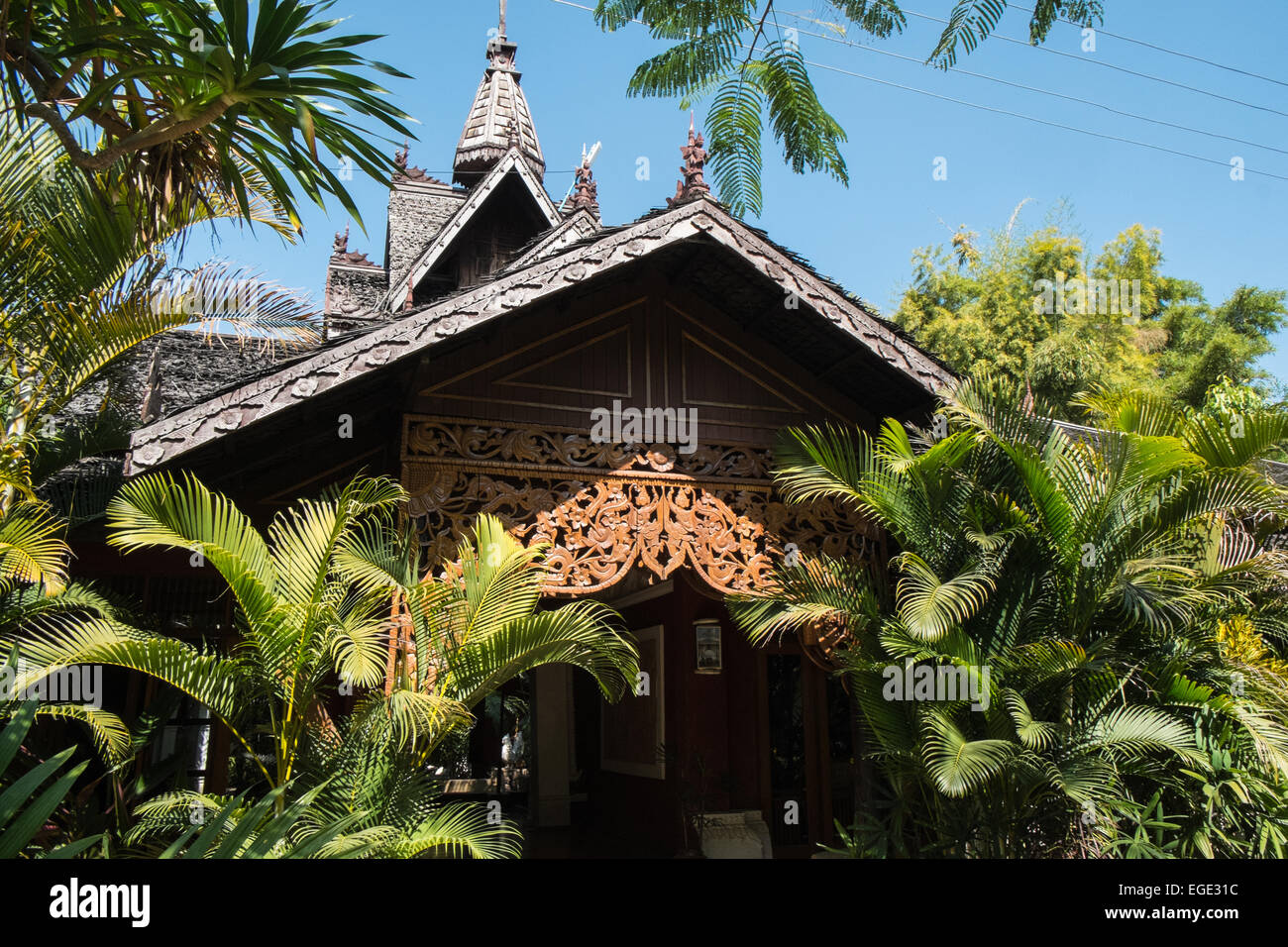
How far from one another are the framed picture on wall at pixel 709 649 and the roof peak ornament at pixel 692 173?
4.50 m

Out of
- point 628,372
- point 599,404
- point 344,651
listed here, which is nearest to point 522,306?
point 599,404

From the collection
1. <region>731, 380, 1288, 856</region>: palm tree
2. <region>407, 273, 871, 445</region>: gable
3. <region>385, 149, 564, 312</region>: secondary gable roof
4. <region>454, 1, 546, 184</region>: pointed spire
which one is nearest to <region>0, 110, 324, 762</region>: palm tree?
<region>407, 273, 871, 445</region>: gable

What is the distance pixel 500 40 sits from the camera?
1762cm

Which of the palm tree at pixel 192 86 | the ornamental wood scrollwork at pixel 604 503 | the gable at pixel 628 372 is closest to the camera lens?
the palm tree at pixel 192 86

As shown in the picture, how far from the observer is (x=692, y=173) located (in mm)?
6570

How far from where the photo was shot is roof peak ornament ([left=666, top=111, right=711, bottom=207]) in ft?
21.0

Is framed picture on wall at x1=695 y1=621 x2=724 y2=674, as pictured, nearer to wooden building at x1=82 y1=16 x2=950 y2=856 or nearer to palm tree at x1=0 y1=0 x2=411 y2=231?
wooden building at x1=82 y1=16 x2=950 y2=856

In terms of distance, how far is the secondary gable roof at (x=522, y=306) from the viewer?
5246 mm

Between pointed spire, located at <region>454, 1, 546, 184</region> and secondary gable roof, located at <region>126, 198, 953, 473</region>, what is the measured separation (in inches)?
398

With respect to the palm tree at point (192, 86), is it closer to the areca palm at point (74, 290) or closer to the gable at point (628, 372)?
the areca palm at point (74, 290)

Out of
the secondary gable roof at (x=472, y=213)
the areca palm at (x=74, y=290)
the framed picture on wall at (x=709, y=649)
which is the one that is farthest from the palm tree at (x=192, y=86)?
the secondary gable roof at (x=472, y=213)

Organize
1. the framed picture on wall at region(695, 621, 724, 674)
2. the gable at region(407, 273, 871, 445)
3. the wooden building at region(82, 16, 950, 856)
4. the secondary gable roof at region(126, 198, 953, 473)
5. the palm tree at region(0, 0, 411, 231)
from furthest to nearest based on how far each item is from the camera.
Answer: the framed picture on wall at region(695, 621, 724, 674) → the gable at region(407, 273, 871, 445) → the wooden building at region(82, 16, 950, 856) → the secondary gable roof at region(126, 198, 953, 473) → the palm tree at region(0, 0, 411, 231)

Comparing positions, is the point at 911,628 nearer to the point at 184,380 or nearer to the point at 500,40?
the point at 184,380

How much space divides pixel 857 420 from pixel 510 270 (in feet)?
9.32
